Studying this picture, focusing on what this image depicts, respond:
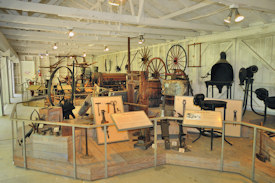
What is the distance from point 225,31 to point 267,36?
62.9 inches

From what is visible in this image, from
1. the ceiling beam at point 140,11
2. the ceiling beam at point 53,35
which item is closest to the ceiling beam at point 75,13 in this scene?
the ceiling beam at point 140,11

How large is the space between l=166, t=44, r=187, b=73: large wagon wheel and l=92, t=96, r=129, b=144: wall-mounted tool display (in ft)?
19.3

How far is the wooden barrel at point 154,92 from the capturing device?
291 inches

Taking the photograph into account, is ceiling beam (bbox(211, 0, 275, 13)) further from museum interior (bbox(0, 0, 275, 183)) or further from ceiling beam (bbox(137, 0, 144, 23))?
ceiling beam (bbox(137, 0, 144, 23))

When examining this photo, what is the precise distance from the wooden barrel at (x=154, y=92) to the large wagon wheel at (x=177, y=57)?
295 centimetres

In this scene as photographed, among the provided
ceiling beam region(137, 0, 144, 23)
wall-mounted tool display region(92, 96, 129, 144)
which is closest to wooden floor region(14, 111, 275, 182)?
wall-mounted tool display region(92, 96, 129, 144)

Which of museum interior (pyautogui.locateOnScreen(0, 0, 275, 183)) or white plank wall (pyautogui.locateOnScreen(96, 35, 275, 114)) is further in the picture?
white plank wall (pyautogui.locateOnScreen(96, 35, 275, 114))

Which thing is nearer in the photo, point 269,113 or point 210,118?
point 210,118

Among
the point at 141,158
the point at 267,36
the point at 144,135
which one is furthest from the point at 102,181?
the point at 267,36

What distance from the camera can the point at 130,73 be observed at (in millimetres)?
6859

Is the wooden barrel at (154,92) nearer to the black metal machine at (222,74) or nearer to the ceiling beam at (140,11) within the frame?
the black metal machine at (222,74)

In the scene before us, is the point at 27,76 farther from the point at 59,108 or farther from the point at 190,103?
the point at 190,103

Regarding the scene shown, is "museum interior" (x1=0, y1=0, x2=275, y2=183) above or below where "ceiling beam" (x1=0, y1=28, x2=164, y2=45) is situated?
below

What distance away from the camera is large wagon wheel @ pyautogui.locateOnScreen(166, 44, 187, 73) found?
32.7 feet
